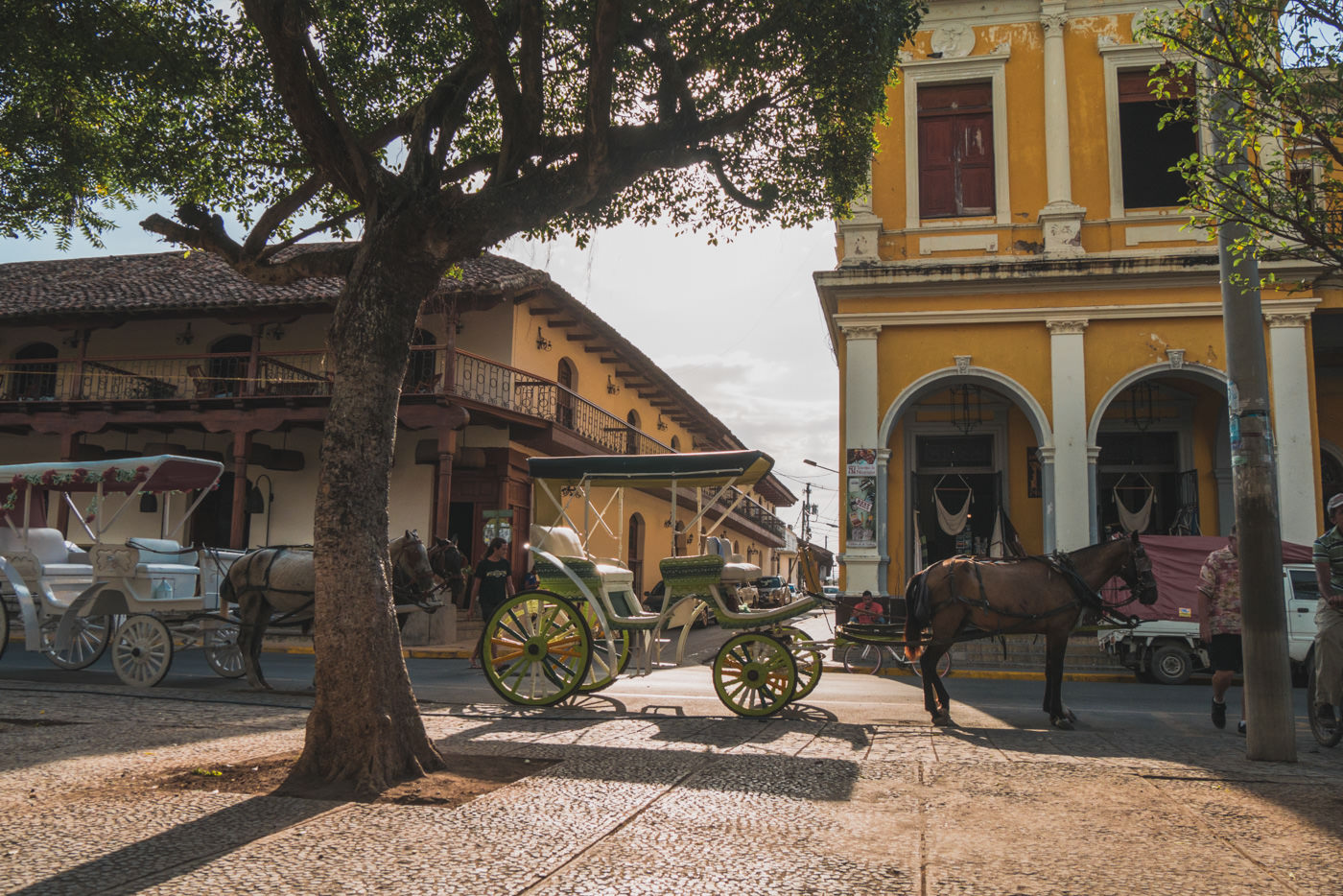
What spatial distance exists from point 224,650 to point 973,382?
1189cm

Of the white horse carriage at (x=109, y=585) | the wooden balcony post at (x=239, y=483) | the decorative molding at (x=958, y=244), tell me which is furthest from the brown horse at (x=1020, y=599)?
the wooden balcony post at (x=239, y=483)

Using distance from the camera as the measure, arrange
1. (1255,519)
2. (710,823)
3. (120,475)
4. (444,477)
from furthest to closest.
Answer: (444,477) → (120,475) → (1255,519) → (710,823)

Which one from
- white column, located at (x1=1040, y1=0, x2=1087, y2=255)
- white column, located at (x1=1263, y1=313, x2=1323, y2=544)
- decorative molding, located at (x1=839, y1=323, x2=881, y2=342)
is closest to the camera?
white column, located at (x1=1263, y1=313, x2=1323, y2=544)

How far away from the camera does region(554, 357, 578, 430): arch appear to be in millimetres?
22889

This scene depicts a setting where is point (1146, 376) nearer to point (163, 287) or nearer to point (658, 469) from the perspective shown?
point (658, 469)

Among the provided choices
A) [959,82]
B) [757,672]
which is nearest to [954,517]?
[959,82]

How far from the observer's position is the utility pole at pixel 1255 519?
6.26 m

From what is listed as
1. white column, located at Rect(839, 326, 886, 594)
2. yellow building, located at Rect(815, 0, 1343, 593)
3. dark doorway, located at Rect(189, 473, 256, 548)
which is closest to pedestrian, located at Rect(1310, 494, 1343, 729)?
yellow building, located at Rect(815, 0, 1343, 593)

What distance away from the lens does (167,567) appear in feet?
35.7

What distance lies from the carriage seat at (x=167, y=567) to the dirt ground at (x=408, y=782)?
572 cm

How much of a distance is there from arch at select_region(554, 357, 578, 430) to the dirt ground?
650 inches

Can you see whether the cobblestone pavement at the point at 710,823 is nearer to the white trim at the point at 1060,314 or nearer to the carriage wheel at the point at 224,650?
the carriage wheel at the point at 224,650

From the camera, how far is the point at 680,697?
9750mm

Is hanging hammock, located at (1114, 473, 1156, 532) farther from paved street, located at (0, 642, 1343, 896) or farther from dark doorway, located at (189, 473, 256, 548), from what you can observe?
dark doorway, located at (189, 473, 256, 548)
